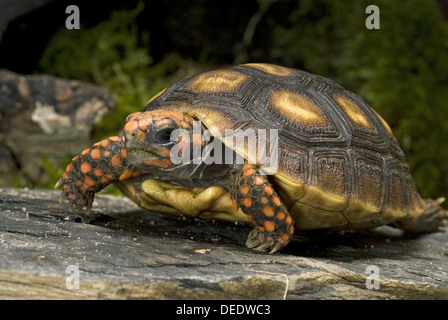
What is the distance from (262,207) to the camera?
3.31 metres

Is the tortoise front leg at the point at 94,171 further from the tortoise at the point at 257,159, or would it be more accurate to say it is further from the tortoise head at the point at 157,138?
the tortoise head at the point at 157,138

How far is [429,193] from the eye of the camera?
322 inches

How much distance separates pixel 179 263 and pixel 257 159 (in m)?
0.91

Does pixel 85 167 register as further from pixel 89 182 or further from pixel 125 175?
pixel 125 175

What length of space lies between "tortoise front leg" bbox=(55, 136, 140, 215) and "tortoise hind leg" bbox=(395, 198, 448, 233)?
9.21ft

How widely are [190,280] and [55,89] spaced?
17.4 ft

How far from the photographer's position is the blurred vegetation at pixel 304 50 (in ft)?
27.6

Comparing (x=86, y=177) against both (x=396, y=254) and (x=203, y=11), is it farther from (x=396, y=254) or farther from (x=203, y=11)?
(x=203, y=11)

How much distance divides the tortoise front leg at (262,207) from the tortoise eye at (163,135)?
0.53m

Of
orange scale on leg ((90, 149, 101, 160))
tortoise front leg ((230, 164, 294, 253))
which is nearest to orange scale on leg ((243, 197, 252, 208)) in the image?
tortoise front leg ((230, 164, 294, 253))

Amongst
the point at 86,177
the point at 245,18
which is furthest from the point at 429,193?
the point at 86,177

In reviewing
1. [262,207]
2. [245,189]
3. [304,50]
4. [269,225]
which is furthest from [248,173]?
[304,50]

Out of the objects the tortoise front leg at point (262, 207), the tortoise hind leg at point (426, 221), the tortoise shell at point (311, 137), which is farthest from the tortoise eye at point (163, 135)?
the tortoise hind leg at point (426, 221)

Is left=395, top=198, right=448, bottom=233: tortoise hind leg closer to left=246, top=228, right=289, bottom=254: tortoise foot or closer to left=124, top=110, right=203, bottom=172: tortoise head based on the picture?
left=246, top=228, right=289, bottom=254: tortoise foot
